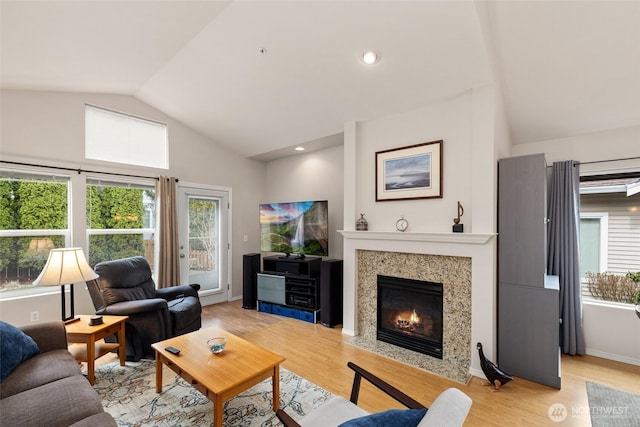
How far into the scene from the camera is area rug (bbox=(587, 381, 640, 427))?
6.75 ft

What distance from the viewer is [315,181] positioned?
4.85 metres

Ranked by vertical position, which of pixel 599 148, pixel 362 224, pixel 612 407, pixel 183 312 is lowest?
pixel 612 407

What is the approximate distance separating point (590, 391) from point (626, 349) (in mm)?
974

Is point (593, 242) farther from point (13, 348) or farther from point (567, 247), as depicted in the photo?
point (13, 348)

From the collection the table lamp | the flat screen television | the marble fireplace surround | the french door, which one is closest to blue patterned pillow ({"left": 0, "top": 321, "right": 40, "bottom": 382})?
the table lamp

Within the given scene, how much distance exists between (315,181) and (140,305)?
3008 millimetres

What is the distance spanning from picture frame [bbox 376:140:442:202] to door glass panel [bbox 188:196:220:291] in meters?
3.02

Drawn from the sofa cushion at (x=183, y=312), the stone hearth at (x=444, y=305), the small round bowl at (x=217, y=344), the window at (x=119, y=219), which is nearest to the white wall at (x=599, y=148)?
the stone hearth at (x=444, y=305)

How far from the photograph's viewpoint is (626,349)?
9.51 ft

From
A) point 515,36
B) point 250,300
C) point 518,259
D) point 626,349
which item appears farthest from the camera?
point 250,300

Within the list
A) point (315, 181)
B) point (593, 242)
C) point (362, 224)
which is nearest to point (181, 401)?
point (362, 224)

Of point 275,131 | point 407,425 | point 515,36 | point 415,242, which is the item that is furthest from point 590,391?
point 275,131

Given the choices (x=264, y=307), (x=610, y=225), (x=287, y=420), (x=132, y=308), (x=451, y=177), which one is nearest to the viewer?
(x=287, y=420)

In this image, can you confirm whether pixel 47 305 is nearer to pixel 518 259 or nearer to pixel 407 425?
pixel 407 425
